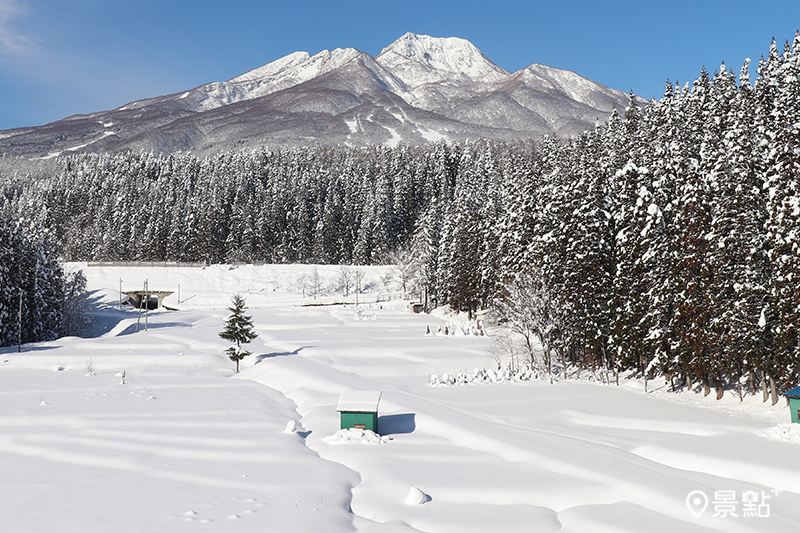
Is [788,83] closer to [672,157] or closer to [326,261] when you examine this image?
[672,157]

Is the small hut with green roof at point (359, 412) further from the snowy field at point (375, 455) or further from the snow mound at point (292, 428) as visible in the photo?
the snow mound at point (292, 428)

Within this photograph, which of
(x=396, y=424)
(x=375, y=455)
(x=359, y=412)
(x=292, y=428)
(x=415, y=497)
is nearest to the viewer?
(x=415, y=497)

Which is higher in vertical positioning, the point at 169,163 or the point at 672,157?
the point at 169,163

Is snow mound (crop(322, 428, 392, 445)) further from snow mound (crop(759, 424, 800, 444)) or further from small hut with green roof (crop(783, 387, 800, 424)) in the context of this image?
small hut with green roof (crop(783, 387, 800, 424))

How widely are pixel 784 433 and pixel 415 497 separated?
52.5 ft

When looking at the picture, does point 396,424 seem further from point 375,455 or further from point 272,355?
point 272,355

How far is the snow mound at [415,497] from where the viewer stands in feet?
42.2

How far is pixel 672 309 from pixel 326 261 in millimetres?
78311

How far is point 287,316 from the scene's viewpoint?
227ft

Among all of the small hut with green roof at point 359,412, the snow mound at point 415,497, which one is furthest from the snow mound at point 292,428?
the snow mound at point 415,497

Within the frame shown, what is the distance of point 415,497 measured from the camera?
42.3ft

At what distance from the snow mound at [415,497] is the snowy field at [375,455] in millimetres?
47

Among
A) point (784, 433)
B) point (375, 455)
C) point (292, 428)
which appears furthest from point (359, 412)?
point (784, 433)

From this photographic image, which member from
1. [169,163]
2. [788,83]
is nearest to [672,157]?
[788,83]
